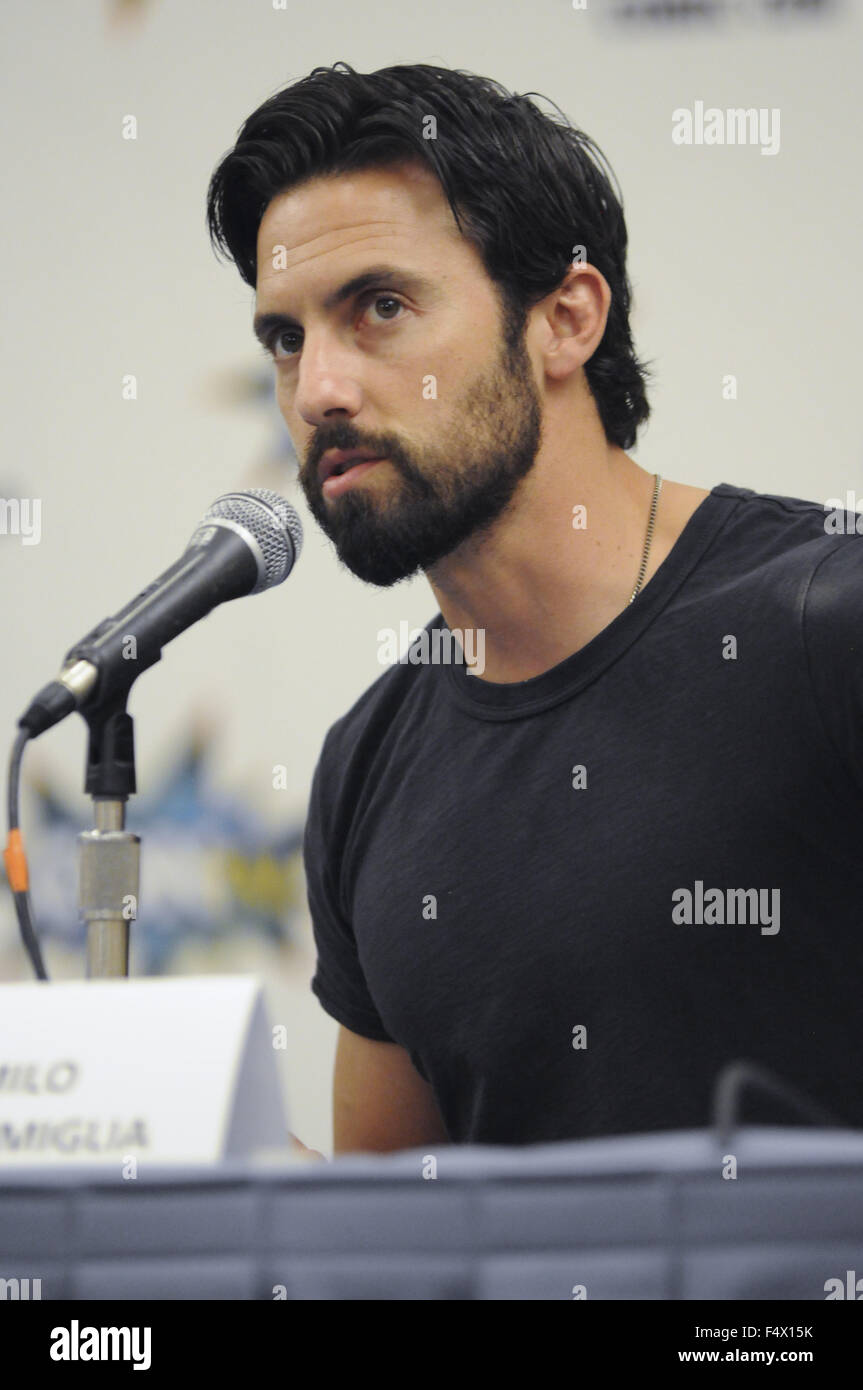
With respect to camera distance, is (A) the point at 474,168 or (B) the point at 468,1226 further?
→ (A) the point at 474,168

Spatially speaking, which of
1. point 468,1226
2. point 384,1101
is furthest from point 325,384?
point 468,1226

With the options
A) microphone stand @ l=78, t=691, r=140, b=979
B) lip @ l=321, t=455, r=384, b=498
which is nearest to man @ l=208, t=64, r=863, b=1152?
lip @ l=321, t=455, r=384, b=498

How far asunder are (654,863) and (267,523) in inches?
15.3

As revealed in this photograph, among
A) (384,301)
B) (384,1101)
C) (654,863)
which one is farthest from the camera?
(384,1101)

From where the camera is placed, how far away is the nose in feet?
3.53

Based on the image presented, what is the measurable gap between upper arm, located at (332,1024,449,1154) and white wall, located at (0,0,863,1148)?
48 cm

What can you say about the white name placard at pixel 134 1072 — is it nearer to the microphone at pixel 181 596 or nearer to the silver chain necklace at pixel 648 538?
the microphone at pixel 181 596

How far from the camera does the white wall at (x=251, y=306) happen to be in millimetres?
1729

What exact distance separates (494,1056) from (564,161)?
0.81 metres

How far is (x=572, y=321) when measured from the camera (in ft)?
4.25

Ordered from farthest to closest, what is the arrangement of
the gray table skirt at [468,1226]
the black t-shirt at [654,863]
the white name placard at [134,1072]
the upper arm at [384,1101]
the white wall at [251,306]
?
the white wall at [251,306] < the upper arm at [384,1101] < the black t-shirt at [654,863] < the white name placard at [134,1072] < the gray table skirt at [468,1226]

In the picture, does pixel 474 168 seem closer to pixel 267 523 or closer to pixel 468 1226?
pixel 267 523

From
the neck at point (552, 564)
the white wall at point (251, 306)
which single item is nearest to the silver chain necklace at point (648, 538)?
the neck at point (552, 564)

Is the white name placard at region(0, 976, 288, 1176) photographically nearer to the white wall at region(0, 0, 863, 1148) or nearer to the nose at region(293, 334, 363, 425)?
the nose at region(293, 334, 363, 425)
